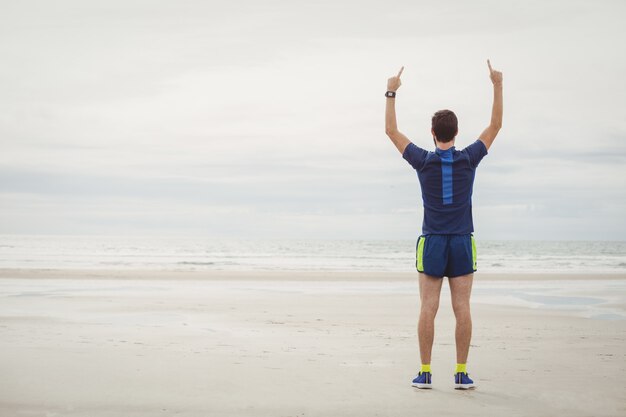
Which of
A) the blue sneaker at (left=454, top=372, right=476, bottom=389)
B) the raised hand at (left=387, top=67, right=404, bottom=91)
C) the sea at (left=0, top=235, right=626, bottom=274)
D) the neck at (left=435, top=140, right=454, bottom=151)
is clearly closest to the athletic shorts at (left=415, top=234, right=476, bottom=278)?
the neck at (left=435, top=140, right=454, bottom=151)

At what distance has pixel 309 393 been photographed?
4.36 metres

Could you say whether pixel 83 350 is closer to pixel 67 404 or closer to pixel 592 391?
pixel 67 404

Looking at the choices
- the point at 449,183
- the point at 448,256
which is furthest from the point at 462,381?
the point at 449,183

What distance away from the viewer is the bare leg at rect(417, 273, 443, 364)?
449cm

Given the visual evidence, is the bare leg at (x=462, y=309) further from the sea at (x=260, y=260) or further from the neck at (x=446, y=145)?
the sea at (x=260, y=260)

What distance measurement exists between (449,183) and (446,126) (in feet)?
1.30

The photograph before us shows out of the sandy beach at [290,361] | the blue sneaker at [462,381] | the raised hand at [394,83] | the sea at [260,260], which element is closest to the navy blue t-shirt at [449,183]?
the raised hand at [394,83]

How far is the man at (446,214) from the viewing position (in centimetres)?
441

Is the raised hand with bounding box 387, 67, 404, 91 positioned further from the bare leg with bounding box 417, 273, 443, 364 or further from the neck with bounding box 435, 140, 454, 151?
the bare leg with bounding box 417, 273, 443, 364

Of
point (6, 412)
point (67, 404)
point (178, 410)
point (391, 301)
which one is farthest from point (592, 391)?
point (391, 301)

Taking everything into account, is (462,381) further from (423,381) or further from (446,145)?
(446,145)

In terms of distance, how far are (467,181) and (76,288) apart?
11876 millimetres

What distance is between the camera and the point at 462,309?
14.8ft

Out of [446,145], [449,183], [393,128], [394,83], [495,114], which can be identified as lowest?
[449,183]
